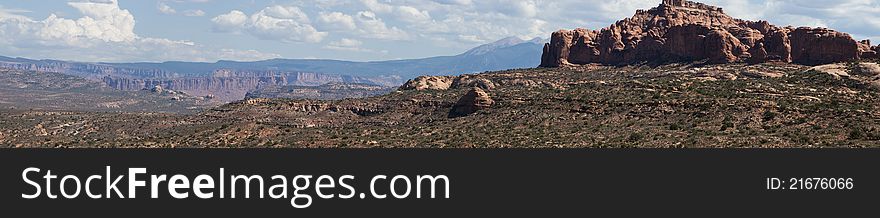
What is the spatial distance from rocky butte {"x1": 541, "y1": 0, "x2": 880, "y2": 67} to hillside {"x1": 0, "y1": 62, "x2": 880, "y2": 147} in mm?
4850

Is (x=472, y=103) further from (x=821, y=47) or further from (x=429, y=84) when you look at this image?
(x=821, y=47)

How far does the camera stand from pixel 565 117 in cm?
8338

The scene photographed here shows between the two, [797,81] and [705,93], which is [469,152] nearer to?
[705,93]

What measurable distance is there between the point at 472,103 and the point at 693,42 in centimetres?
4781

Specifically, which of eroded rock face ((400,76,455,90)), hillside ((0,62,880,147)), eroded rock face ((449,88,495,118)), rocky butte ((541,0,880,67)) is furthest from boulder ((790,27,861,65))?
eroded rock face ((449,88,495,118))

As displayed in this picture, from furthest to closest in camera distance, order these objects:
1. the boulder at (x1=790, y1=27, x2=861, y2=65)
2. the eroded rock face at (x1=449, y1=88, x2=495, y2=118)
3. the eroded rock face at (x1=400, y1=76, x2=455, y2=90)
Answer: the eroded rock face at (x1=400, y1=76, x2=455, y2=90), the boulder at (x1=790, y1=27, x2=861, y2=65), the eroded rock face at (x1=449, y1=88, x2=495, y2=118)

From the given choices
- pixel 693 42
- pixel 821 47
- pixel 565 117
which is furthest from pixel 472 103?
pixel 821 47

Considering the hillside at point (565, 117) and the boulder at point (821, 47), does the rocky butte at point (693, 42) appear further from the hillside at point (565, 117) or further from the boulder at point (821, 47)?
the hillside at point (565, 117)

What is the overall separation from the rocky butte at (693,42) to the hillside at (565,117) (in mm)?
4850

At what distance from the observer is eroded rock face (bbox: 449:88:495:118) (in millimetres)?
93875

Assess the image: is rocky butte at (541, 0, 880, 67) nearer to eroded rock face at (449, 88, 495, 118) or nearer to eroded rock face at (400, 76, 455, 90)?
eroded rock face at (400, 76, 455, 90)

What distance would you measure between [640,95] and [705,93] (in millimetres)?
6034

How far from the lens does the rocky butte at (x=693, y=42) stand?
116 metres

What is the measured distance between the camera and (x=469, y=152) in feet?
118
